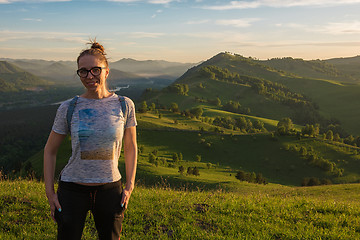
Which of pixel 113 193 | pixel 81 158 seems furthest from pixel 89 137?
pixel 113 193

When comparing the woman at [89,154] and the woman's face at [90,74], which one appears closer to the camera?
the woman at [89,154]

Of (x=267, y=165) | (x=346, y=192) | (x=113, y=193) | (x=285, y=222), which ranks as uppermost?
(x=113, y=193)

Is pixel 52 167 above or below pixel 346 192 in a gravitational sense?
above

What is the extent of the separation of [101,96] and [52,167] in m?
1.38

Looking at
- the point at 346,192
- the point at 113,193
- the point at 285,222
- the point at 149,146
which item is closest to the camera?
the point at 113,193

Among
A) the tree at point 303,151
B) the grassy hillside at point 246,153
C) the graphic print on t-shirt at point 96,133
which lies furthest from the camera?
the tree at point 303,151

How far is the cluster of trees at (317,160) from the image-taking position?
85.4 metres

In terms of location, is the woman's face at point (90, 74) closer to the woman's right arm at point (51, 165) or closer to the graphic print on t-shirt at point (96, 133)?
the graphic print on t-shirt at point (96, 133)

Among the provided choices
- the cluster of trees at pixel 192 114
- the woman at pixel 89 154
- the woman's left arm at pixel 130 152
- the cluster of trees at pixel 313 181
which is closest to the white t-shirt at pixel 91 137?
the woman at pixel 89 154

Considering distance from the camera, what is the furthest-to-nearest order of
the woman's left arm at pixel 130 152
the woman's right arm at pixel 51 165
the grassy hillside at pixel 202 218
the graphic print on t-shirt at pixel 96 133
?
1. the grassy hillside at pixel 202 218
2. the woman's left arm at pixel 130 152
3. the woman's right arm at pixel 51 165
4. the graphic print on t-shirt at pixel 96 133

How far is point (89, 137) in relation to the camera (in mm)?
4199

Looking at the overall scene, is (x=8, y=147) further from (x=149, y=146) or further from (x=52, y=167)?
(x=52, y=167)

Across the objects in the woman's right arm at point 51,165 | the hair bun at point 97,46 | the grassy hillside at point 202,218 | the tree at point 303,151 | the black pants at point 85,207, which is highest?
the hair bun at point 97,46

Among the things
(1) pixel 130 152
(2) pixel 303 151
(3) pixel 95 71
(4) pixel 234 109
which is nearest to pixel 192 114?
(2) pixel 303 151
